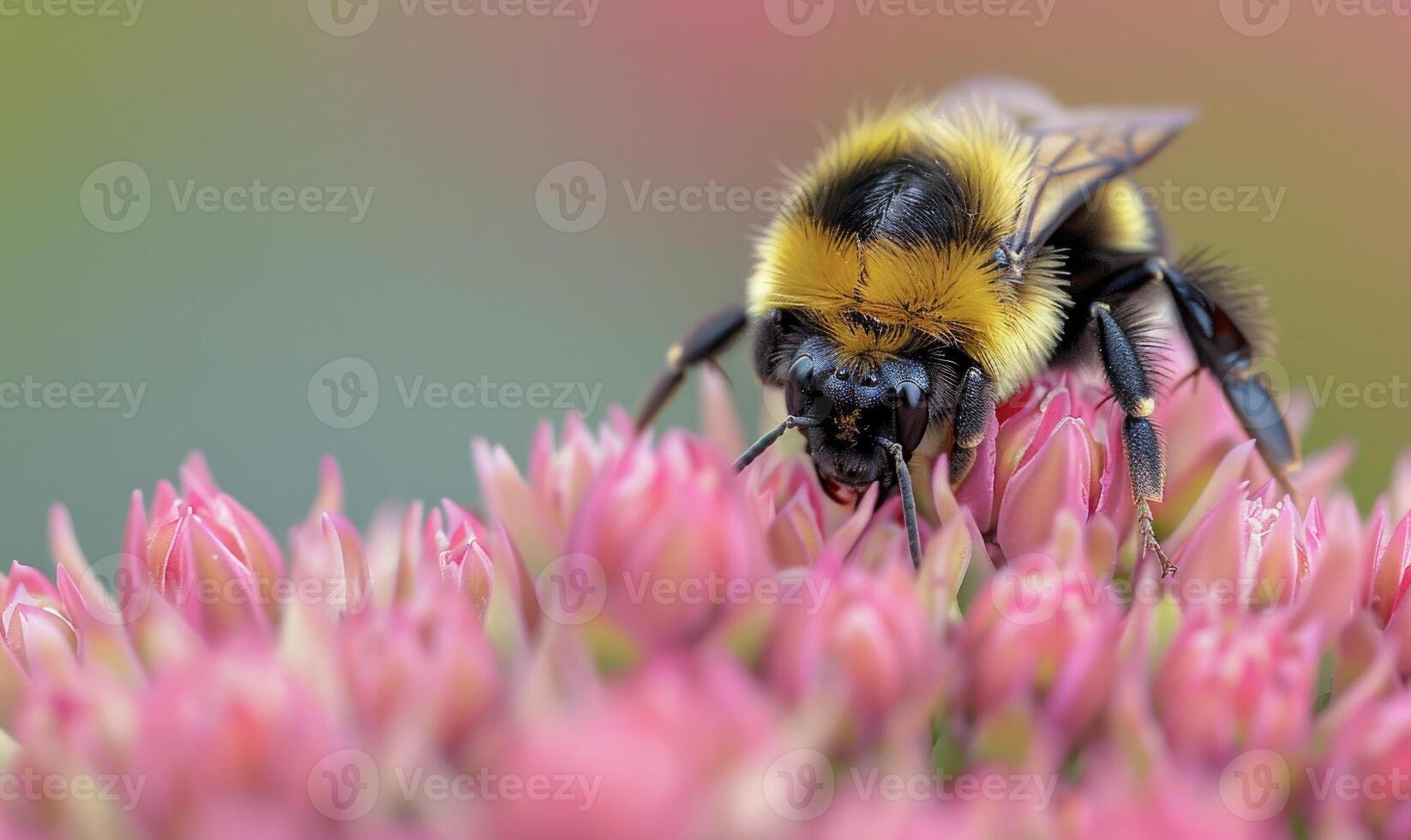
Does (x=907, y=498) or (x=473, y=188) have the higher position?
(x=473, y=188)

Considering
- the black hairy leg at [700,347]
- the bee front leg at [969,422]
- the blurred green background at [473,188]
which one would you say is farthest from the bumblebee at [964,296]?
the blurred green background at [473,188]

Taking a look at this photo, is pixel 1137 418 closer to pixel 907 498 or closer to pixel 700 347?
pixel 907 498

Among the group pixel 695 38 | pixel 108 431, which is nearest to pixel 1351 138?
pixel 695 38

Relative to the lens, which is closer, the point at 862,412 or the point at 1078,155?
the point at 862,412

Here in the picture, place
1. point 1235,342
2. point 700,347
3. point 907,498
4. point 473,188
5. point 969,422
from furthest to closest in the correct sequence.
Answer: point 473,188 → point 700,347 → point 1235,342 → point 969,422 → point 907,498

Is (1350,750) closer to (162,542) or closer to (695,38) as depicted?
(162,542)

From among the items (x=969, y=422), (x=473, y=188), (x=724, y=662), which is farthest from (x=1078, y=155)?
(x=473, y=188)
